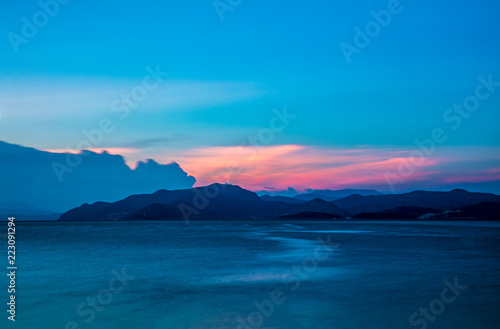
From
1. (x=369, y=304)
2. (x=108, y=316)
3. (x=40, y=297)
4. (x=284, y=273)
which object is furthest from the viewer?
(x=284, y=273)

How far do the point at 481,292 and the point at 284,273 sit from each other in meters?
12.2

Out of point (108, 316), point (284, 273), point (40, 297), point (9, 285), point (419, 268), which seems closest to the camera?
point (108, 316)

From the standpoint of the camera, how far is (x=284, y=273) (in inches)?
1210

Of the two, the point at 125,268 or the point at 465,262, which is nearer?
the point at 125,268

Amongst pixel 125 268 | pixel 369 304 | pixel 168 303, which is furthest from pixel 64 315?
pixel 125 268

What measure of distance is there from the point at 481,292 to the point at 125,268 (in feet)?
83.8

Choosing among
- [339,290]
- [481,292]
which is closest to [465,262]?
[481,292]

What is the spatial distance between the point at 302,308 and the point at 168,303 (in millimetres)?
6493

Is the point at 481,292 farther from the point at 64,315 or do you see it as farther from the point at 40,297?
the point at 40,297

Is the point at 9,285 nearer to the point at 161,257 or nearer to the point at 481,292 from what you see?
the point at 161,257

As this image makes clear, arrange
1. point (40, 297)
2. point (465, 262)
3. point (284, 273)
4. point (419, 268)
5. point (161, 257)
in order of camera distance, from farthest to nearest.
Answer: point (161, 257) < point (465, 262) < point (419, 268) < point (284, 273) < point (40, 297)

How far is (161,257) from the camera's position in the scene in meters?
44.6

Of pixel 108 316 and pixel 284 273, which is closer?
pixel 108 316

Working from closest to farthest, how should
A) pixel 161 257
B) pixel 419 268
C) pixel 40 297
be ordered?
pixel 40 297 < pixel 419 268 < pixel 161 257
